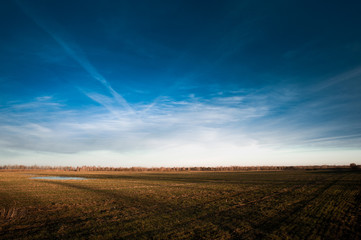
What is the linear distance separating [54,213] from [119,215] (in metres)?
5.45

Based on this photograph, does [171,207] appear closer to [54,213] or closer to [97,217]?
[97,217]

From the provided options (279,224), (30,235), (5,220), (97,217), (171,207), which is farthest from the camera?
(171,207)

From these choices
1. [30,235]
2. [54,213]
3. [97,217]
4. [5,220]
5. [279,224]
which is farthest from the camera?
[54,213]

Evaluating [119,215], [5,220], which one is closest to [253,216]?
[119,215]

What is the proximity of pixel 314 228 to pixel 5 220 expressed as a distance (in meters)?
18.9

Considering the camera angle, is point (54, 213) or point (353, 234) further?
point (54, 213)

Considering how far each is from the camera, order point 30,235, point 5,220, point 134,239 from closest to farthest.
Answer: point 134,239
point 30,235
point 5,220

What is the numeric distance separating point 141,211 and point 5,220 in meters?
8.89

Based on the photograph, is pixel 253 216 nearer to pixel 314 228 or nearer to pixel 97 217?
pixel 314 228

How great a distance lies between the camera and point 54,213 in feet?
49.8

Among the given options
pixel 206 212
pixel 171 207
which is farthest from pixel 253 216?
pixel 171 207

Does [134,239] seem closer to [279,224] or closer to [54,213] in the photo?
[279,224]

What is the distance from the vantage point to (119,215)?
14.2 m

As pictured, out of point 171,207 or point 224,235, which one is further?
point 171,207
